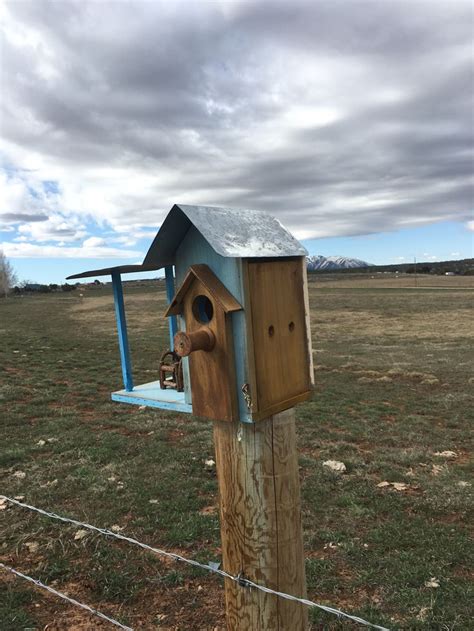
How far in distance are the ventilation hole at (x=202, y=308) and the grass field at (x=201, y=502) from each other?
2779 millimetres

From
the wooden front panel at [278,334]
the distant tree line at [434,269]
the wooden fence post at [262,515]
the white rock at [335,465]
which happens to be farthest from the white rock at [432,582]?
the distant tree line at [434,269]

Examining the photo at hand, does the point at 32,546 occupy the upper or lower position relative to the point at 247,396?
lower

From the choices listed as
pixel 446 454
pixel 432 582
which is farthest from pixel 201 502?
pixel 446 454

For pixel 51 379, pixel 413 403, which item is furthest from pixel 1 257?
pixel 413 403

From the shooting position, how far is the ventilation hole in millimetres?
2172

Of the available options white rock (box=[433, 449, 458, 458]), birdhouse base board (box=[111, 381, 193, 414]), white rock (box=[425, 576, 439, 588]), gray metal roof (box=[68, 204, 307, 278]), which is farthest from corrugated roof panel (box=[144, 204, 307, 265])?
white rock (box=[433, 449, 458, 458])

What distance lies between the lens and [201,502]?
5367 millimetres

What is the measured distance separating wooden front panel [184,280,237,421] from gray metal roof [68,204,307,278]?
25cm

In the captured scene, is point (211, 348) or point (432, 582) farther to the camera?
point (432, 582)

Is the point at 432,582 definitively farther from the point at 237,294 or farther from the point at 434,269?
the point at 434,269

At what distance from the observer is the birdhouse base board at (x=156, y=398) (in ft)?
9.18

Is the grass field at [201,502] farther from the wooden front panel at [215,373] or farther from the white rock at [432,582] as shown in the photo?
the wooden front panel at [215,373]

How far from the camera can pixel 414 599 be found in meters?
3.81

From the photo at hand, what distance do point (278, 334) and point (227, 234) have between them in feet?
1.61
